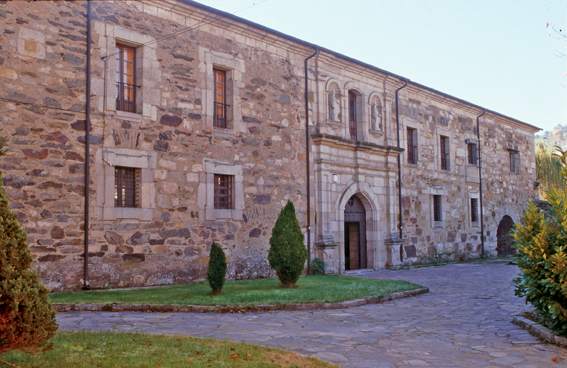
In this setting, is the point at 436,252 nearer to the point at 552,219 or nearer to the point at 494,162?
the point at 494,162

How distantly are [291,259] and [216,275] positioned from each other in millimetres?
1798

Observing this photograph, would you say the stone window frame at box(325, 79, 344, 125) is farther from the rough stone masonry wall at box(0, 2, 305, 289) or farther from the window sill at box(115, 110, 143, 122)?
the window sill at box(115, 110, 143, 122)

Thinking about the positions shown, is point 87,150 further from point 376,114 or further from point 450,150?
point 450,150

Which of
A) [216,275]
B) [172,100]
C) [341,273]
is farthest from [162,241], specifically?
[341,273]

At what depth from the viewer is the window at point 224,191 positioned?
12789mm

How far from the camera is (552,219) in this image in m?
7.02

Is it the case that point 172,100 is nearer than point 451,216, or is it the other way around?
point 172,100

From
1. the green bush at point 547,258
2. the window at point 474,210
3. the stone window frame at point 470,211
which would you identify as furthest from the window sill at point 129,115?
the window at point 474,210

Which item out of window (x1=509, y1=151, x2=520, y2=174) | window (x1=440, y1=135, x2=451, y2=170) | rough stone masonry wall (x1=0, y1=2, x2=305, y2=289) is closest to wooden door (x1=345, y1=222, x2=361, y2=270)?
rough stone masonry wall (x1=0, y1=2, x2=305, y2=289)

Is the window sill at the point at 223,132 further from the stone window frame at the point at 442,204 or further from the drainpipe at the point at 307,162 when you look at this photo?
the stone window frame at the point at 442,204

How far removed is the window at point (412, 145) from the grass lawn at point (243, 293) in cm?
833

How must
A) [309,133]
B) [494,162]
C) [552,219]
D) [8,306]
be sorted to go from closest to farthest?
[8,306] < [552,219] < [309,133] < [494,162]

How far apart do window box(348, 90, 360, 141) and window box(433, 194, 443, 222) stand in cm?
540

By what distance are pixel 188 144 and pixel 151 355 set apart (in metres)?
7.47
